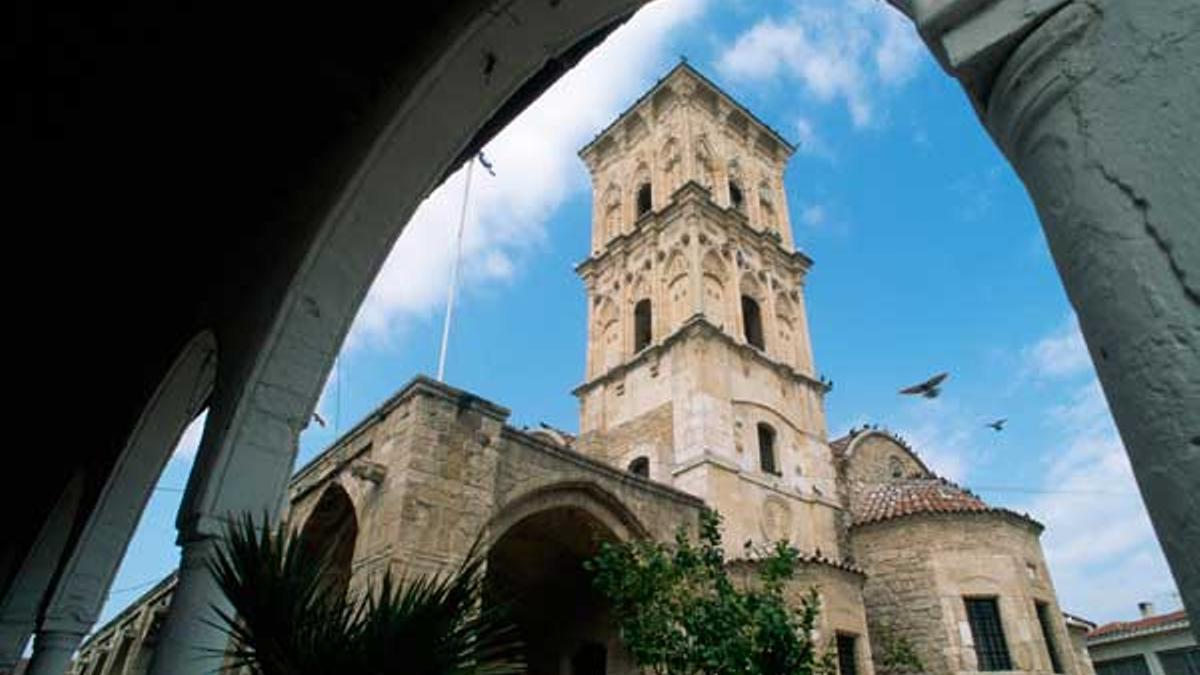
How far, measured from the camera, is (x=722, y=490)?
14141 millimetres

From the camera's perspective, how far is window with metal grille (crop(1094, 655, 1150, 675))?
2339 cm

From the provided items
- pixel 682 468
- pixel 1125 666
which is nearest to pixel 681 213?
pixel 682 468

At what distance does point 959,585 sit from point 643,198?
13.2 m

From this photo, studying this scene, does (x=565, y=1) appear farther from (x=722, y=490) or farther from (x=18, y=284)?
(x=722, y=490)

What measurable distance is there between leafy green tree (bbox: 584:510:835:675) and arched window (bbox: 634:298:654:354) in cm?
972

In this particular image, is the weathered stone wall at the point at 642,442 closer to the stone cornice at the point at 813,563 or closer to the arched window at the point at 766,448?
the arched window at the point at 766,448

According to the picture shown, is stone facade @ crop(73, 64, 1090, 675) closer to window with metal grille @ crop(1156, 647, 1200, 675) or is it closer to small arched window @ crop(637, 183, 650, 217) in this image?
small arched window @ crop(637, 183, 650, 217)

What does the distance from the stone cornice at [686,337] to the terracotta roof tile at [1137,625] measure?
51.5 ft

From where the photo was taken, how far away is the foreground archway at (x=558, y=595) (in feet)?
38.1

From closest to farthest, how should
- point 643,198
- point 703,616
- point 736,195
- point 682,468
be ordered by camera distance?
1. point 703,616
2. point 682,468
3. point 736,195
4. point 643,198

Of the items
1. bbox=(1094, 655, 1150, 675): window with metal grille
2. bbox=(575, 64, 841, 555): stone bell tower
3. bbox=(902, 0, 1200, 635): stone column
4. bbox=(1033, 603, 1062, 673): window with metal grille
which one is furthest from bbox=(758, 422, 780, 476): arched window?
bbox=(1094, 655, 1150, 675): window with metal grille

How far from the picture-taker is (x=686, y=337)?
1600 cm

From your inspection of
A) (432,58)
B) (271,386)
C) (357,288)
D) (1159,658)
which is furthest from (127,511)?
(1159,658)

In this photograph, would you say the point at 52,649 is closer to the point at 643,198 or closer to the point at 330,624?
the point at 330,624
